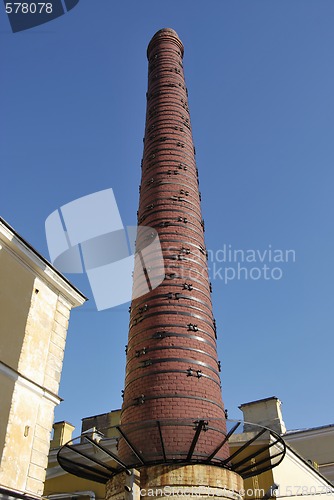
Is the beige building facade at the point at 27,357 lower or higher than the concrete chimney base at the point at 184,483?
higher

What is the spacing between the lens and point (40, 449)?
10844 mm

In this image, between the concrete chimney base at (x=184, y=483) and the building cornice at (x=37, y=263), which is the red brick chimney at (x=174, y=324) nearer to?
the concrete chimney base at (x=184, y=483)

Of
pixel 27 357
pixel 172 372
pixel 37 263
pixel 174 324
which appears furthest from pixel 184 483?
pixel 37 263

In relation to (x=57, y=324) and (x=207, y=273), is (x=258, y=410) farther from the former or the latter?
(x=57, y=324)

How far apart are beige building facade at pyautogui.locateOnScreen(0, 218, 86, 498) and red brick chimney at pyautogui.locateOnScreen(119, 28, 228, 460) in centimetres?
176

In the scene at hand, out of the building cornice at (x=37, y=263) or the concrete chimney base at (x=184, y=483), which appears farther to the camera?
the building cornice at (x=37, y=263)

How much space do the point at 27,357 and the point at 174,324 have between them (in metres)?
3.35

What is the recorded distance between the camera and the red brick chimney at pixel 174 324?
10555 mm

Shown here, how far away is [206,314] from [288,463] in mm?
5352

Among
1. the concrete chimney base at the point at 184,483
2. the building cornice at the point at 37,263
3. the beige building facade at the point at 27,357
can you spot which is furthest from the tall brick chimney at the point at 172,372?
the building cornice at the point at 37,263

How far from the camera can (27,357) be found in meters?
11.3

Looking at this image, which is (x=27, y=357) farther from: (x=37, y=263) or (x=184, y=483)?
(x=184, y=483)

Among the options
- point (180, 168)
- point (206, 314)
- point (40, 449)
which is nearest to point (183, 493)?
point (40, 449)

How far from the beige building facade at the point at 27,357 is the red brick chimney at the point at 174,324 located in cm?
176
